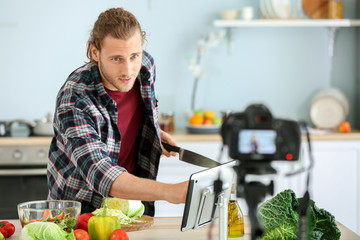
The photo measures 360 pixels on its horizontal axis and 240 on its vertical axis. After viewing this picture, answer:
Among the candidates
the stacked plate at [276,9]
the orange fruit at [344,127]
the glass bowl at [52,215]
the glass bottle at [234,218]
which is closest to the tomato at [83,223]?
the glass bowl at [52,215]

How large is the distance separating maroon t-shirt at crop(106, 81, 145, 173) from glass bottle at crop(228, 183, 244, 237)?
0.75 metres

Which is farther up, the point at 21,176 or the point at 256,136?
the point at 256,136

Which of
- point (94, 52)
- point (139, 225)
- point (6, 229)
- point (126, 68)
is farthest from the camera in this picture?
point (94, 52)

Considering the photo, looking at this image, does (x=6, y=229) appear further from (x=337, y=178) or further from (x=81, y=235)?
(x=337, y=178)

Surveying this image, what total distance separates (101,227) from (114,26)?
0.84 metres

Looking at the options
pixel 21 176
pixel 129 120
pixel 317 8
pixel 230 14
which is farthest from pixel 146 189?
pixel 317 8

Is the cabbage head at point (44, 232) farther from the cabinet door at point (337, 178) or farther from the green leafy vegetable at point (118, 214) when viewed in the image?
the cabinet door at point (337, 178)

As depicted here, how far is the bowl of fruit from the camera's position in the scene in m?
3.99

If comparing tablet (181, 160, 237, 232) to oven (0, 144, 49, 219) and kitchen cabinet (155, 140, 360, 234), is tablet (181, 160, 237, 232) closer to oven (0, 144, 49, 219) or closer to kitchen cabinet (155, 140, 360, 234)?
kitchen cabinet (155, 140, 360, 234)

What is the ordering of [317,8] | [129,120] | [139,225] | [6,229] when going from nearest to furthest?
[6,229]
[139,225]
[129,120]
[317,8]

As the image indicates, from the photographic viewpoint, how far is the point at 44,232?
5.15ft

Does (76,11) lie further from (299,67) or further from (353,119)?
(353,119)

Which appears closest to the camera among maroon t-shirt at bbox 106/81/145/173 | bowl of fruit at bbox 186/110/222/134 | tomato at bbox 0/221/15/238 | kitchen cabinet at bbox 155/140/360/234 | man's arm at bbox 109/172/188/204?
man's arm at bbox 109/172/188/204

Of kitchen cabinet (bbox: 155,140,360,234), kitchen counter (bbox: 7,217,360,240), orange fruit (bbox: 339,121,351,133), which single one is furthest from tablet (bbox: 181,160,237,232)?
orange fruit (bbox: 339,121,351,133)
